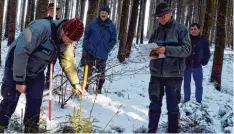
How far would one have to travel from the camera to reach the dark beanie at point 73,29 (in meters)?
3.70

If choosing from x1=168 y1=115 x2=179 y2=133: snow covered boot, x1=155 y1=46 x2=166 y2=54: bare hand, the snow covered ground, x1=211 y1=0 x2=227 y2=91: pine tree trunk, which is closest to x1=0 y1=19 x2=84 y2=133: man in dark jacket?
the snow covered ground

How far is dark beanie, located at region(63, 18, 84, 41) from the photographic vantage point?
3.70 m

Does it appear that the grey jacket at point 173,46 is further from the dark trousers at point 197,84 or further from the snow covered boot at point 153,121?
the dark trousers at point 197,84

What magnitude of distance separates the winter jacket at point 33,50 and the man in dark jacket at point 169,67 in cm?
134

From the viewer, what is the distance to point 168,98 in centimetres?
484

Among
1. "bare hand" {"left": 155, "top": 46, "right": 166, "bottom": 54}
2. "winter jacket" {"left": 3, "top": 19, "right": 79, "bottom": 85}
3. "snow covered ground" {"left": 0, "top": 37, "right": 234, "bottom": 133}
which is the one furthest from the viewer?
"snow covered ground" {"left": 0, "top": 37, "right": 234, "bottom": 133}

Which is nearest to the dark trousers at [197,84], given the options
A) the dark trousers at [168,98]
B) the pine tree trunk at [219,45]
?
the dark trousers at [168,98]

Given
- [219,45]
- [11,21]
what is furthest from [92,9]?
[11,21]

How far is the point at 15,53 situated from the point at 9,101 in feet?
2.12

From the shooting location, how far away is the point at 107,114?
6188 mm

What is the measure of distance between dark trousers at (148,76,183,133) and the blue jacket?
250 centimetres

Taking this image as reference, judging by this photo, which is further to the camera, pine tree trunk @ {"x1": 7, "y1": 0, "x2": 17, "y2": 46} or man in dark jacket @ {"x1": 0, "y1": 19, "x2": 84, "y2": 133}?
pine tree trunk @ {"x1": 7, "y1": 0, "x2": 17, "y2": 46}

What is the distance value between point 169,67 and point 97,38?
2.77 metres

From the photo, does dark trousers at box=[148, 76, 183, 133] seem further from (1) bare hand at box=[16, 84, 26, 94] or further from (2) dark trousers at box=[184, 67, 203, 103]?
(2) dark trousers at box=[184, 67, 203, 103]
